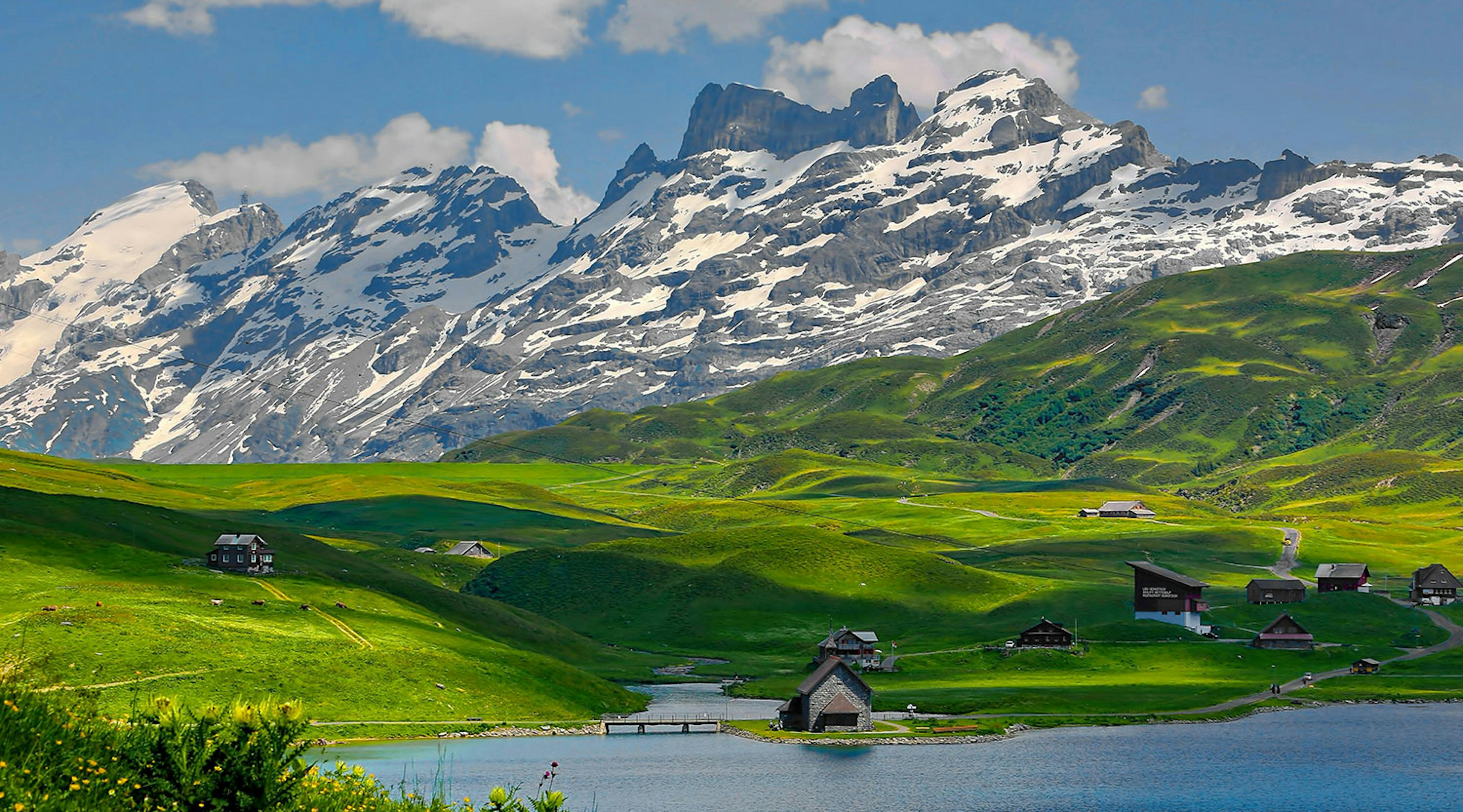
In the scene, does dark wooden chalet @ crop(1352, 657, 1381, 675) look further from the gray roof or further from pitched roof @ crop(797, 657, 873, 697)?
pitched roof @ crop(797, 657, 873, 697)

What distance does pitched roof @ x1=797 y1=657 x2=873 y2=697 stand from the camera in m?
132

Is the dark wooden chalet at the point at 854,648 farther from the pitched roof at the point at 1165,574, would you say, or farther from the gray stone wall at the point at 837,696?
the pitched roof at the point at 1165,574

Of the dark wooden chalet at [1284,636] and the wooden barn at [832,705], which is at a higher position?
the dark wooden chalet at [1284,636]

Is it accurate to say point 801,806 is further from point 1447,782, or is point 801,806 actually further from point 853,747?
point 1447,782

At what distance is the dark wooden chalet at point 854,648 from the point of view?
171625 mm

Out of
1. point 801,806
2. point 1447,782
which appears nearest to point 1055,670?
point 1447,782

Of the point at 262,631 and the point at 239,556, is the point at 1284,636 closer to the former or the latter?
the point at 262,631

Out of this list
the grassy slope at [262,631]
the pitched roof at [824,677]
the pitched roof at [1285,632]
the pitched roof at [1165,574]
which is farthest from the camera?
the pitched roof at [1165,574]

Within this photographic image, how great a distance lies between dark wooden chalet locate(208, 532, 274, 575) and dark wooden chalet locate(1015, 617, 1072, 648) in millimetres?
87876

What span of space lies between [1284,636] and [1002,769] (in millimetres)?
84234

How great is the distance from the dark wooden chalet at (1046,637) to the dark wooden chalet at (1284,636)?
25187 mm

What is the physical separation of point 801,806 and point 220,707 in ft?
251

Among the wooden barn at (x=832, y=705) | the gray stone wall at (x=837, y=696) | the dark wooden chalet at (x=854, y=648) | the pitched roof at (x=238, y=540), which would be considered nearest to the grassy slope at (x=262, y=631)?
the pitched roof at (x=238, y=540)

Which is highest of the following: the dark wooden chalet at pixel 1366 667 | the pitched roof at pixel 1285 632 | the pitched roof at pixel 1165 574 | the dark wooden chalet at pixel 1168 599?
the pitched roof at pixel 1165 574
